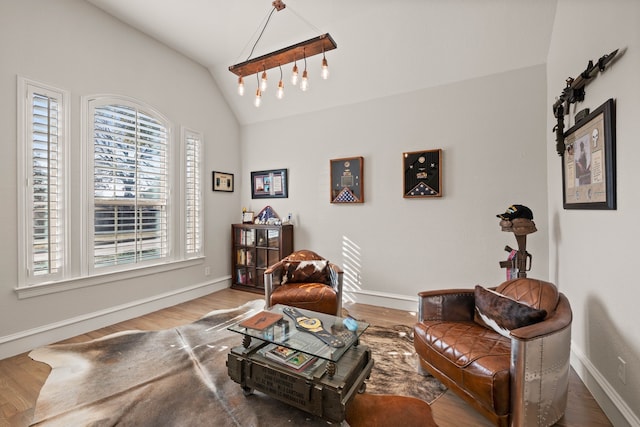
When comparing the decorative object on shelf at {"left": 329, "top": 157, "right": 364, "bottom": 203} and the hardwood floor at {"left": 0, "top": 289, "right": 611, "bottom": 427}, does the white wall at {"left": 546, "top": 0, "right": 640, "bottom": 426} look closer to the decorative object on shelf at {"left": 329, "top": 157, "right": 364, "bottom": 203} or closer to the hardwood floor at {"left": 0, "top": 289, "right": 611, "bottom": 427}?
the hardwood floor at {"left": 0, "top": 289, "right": 611, "bottom": 427}

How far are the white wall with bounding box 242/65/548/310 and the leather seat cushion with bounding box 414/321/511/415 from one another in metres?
1.45

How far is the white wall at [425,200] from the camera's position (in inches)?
121

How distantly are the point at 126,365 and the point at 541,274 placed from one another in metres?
4.02

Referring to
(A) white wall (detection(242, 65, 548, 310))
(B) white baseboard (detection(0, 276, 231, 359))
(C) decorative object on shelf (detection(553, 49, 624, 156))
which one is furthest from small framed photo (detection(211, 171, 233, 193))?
(C) decorative object on shelf (detection(553, 49, 624, 156))

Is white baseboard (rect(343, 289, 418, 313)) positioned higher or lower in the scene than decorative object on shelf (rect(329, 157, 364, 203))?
lower

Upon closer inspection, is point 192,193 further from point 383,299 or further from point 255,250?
point 383,299

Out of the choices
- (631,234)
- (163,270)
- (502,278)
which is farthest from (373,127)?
(163,270)

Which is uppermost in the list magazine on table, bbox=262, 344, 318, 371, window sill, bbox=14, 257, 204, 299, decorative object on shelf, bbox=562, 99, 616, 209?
decorative object on shelf, bbox=562, 99, 616, 209

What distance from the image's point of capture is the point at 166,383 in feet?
6.91

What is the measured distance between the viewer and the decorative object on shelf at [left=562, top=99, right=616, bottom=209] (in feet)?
5.63

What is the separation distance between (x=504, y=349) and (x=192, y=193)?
3.98 meters

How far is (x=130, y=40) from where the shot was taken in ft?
11.1

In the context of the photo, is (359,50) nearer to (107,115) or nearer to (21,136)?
(107,115)

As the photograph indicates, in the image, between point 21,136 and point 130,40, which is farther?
point 130,40
